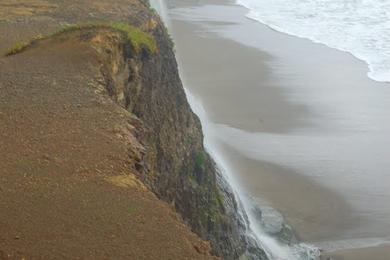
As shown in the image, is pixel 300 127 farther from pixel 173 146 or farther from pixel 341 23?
pixel 341 23

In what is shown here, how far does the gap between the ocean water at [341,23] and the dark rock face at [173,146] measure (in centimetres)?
1186

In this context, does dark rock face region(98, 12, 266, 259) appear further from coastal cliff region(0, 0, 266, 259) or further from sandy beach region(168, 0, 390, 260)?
sandy beach region(168, 0, 390, 260)

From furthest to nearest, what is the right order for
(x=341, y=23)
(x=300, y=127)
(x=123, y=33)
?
(x=341, y=23)
(x=300, y=127)
(x=123, y=33)

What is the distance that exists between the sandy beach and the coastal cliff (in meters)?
2.29

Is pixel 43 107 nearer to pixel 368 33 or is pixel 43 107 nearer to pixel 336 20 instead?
pixel 368 33

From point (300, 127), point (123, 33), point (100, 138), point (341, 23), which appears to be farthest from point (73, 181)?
point (341, 23)

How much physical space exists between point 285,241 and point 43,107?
6589 millimetres

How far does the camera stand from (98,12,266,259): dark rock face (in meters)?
9.24

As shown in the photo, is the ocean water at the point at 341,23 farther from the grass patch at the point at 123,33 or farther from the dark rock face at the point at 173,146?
the grass patch at the point at 123,33

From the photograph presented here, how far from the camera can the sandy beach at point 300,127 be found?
45.9 feet

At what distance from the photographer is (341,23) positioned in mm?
30578

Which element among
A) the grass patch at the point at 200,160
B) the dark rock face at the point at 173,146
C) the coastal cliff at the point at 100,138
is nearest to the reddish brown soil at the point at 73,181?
the coastal cliff at the point at 100,138

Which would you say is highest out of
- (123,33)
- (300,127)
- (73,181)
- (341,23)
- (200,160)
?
(123,33)

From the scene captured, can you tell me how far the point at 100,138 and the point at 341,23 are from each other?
82.8ft
